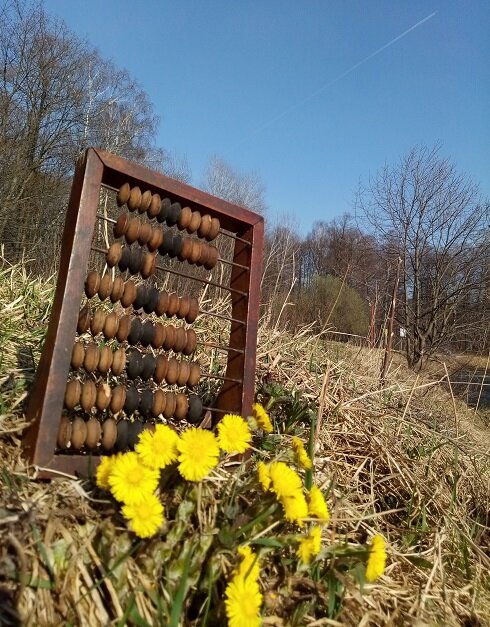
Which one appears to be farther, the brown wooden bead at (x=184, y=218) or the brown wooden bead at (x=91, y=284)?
the brown wooden bead at (x=184, y=218)

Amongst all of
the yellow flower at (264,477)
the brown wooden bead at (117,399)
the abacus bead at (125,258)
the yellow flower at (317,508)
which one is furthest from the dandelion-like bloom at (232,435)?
the abacus bead at (125,258)

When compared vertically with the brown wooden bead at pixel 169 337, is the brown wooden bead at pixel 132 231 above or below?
above

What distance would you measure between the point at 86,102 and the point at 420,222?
1215 cm

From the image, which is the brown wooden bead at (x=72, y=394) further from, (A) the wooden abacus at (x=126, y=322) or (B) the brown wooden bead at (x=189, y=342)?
(B) the brown wooden bead at (x=189, y=342)

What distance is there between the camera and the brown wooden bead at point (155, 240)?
4.95 feet

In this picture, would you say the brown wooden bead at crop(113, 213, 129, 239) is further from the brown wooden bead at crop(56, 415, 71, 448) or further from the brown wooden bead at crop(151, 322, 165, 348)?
the brown wooden bead at crop(56, 415, 71, 448)

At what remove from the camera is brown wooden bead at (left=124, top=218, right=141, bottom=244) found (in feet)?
4.80

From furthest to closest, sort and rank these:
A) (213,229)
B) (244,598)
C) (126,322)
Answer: (213,229) → (126,322) → (244,598)

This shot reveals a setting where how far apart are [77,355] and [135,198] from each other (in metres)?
0.49

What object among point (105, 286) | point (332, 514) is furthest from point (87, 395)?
point (332, 514)

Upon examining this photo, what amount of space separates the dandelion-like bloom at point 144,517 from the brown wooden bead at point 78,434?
1.13 ft

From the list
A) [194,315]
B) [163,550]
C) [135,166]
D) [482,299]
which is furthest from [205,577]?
[482,299]

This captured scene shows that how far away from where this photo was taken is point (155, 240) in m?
1.52

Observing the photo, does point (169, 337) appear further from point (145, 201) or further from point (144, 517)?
point (144, 517)
